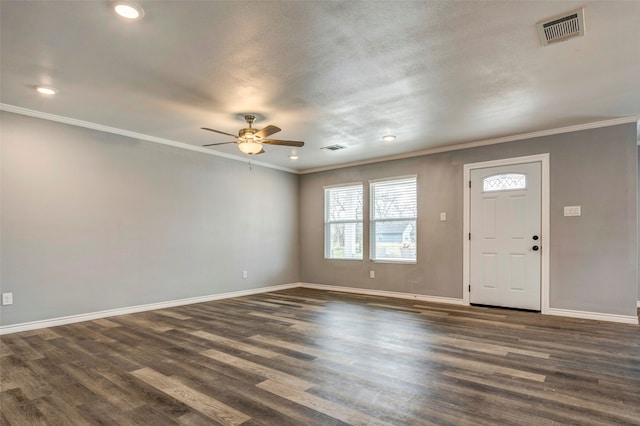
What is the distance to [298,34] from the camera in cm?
249

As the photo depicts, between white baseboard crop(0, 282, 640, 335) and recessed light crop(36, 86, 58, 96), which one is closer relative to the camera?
recessed light crop(36, 86, 58, 96)

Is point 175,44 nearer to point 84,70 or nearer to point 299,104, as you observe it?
point 84,70

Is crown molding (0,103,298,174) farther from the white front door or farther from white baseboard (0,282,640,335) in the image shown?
the white front door

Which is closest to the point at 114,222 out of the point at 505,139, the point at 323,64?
the point at 323,64

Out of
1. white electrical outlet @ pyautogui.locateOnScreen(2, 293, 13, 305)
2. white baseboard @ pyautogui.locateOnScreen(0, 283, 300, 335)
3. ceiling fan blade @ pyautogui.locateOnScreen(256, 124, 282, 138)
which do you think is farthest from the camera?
white baseboard @ pyautogui.locateOnScreen(0, 283, 300, 335)

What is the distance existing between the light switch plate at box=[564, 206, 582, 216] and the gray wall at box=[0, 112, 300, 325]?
4.99 m

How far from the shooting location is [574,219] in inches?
183

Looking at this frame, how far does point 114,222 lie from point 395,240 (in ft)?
14.9

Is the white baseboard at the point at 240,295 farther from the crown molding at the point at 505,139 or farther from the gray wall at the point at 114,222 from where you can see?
the crown molding at the point at 505,139

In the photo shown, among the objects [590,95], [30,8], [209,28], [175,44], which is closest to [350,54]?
[209,28]

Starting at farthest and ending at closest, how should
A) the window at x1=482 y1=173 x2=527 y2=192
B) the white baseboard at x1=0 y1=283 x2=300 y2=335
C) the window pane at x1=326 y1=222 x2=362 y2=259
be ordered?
the window pane at x1=326 y1=222 x2=362 y2=259, the window at x1=482 y1=173 x2=527 y2=192, the white baseboard at x1=0 y1=283 x2=300 y2=335

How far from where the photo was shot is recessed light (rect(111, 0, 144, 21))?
2166 millimetres

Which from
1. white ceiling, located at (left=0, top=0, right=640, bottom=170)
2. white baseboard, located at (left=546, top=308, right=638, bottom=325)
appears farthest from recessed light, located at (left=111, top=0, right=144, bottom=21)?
white baseboard, located at (left=546, top=308, right=638, bottom=325)

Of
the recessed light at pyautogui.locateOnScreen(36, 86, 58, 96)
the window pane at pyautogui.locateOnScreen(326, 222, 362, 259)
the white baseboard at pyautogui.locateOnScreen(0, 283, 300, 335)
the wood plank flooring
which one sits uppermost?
the recessed light at pyautogui.locateOnScreen(36, 86, 58, 96)
